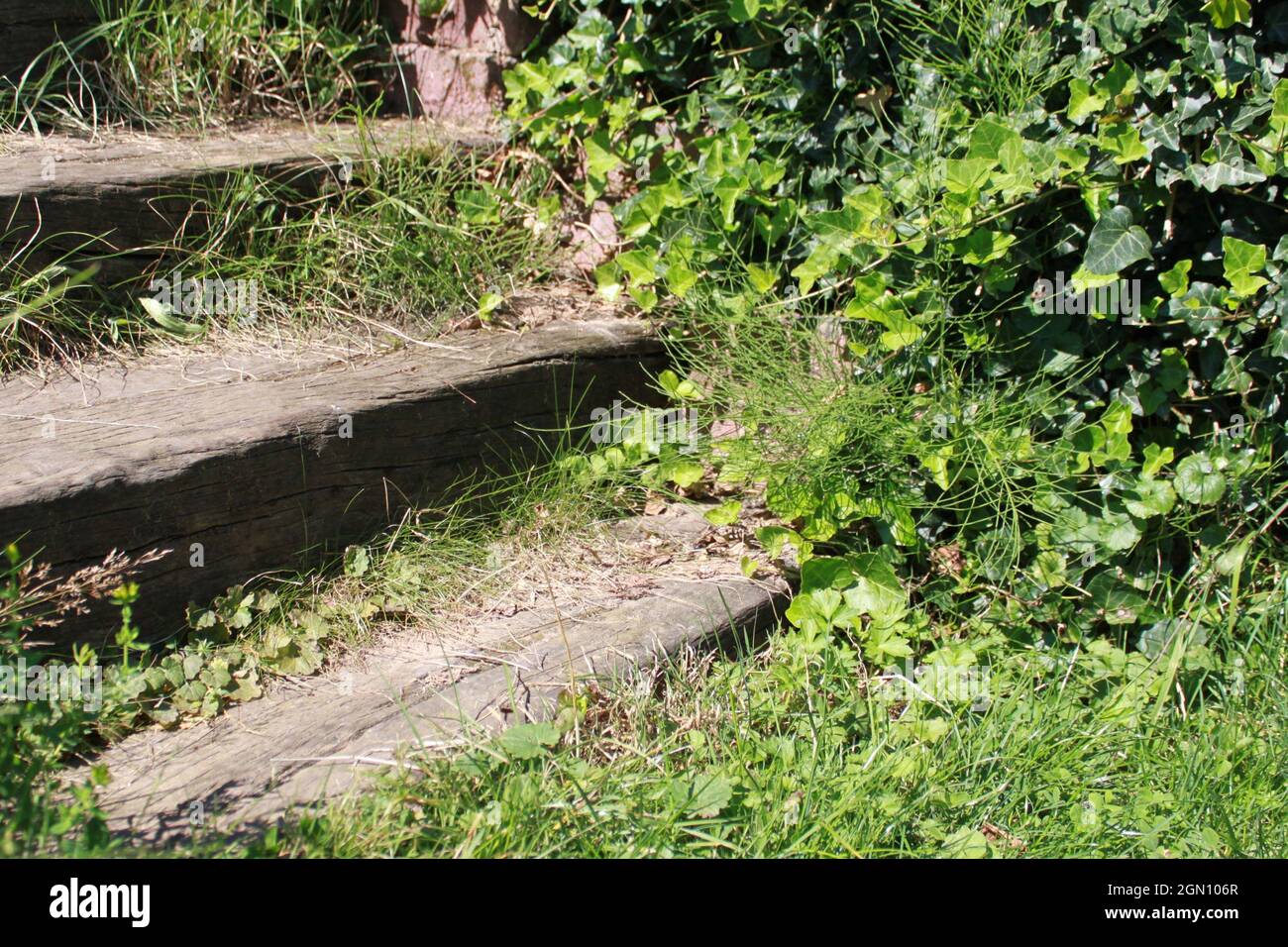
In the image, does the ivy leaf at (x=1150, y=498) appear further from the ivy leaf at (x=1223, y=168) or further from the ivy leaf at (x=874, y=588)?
the ivy leaf at (x=1223, y=168)

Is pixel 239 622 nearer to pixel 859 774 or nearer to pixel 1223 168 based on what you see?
pixel 859 774

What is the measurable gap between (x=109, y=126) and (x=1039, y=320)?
2.89 meters

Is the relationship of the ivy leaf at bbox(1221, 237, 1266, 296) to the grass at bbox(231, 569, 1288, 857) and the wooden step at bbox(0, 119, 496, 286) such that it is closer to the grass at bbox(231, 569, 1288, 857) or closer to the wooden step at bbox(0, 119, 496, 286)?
the grass at bbox(231, 569, 1288, 857)

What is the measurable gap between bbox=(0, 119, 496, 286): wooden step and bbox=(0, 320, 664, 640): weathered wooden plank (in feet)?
Result: 1.40

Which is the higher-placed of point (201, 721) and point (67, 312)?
point (67, 312)

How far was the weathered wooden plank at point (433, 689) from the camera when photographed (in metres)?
2.02

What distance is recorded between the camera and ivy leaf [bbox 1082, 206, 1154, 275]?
101 inches

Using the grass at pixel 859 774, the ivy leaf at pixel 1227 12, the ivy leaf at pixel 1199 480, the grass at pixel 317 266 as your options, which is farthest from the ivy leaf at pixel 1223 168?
the grass at pixel 317 266

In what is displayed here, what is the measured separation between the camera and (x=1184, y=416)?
2.84 m

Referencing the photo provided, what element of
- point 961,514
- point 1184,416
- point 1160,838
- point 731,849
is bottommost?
point 1160,838

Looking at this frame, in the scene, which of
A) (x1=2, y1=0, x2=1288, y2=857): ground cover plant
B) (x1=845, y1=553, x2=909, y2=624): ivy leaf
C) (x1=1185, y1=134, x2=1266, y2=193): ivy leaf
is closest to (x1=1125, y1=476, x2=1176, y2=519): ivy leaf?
(x1=2, y1=0, x2=1288, y2=857): ground cover plant

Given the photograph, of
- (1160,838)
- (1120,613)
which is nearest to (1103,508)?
(1120,613)

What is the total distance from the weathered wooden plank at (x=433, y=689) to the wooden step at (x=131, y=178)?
142 cm

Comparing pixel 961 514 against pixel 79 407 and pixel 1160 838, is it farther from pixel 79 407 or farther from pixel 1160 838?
pixel 79 407
